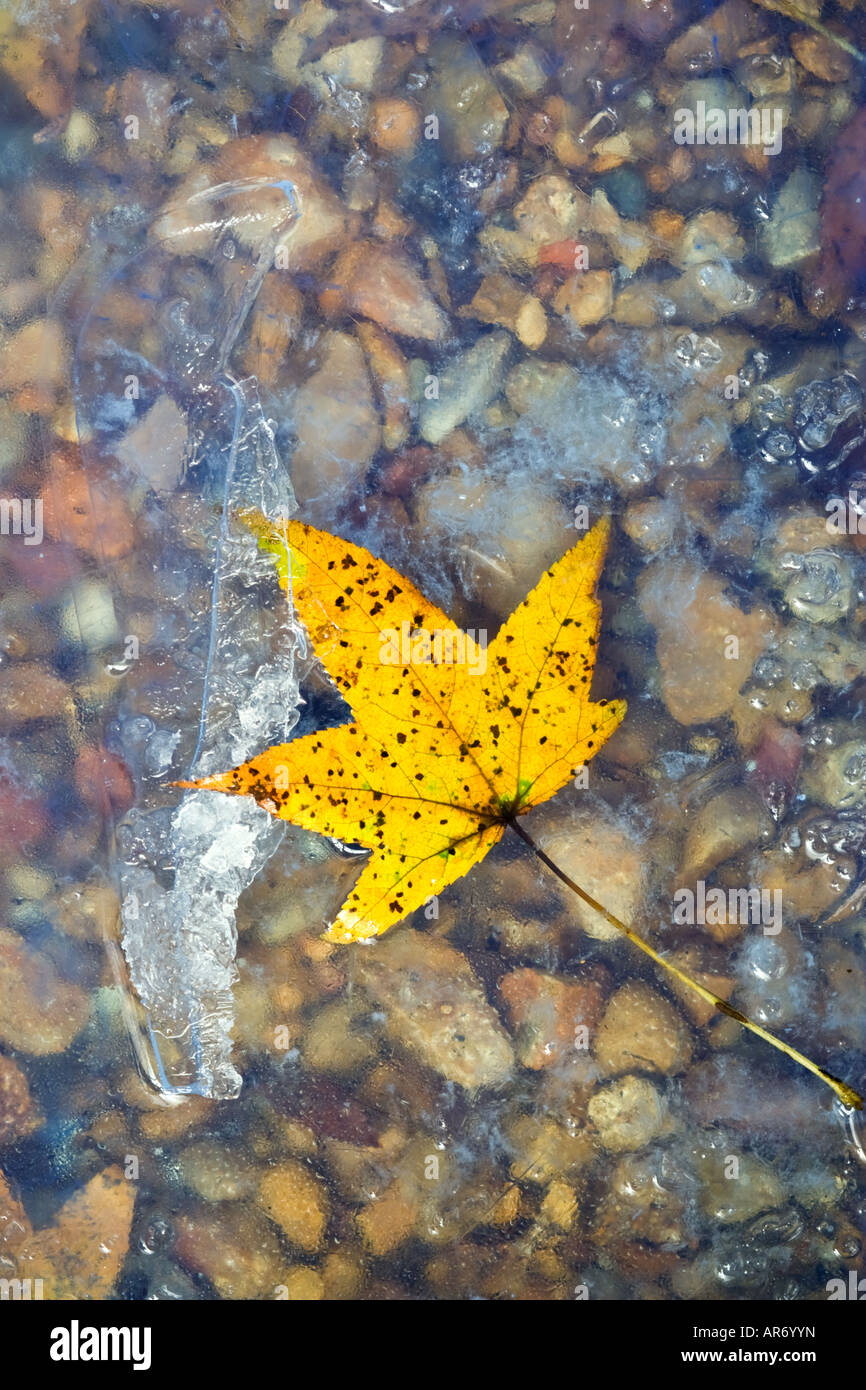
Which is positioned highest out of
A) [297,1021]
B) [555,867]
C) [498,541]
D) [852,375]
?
[852,375]

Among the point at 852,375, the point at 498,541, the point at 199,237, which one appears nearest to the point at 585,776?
the point at 498,541

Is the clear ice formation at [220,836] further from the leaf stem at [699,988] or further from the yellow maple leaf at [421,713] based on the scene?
the leaf stem at [699,988]

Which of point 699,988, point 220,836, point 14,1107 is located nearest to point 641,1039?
point 699,988

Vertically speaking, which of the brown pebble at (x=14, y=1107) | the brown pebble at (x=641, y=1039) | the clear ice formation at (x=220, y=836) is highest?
the clear ice formation at (x=220, y=836)

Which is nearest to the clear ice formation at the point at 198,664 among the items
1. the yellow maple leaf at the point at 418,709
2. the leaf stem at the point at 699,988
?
the yellow maple leaf at the point at 418,709

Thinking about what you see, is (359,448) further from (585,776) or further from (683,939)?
(683,939)

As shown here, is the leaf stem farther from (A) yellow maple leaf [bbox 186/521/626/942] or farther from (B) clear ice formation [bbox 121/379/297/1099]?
(B) clear ice formation [bbox 121/379/297/1099]

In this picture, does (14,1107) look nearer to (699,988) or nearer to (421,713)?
(421,713)

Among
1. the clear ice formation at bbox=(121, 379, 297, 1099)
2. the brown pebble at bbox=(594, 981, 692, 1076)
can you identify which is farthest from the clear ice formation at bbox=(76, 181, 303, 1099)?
the brown pebble at bbox=(594, 981, 692, 1076)
